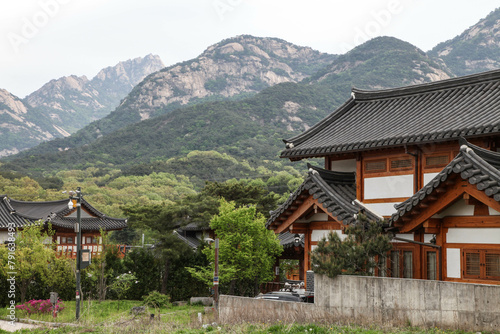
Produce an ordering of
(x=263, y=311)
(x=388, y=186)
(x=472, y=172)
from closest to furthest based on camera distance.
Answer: (x=472, y=172) → (x=263, y=311) → (x=388, y=186)

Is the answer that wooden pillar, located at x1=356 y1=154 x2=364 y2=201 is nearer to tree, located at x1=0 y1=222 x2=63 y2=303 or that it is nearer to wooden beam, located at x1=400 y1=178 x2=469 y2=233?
wooden beam, located at x1=400 y1=178 x2=469 y2=233

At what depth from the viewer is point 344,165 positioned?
21031 mm

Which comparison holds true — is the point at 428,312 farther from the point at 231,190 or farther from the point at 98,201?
the point at 98,201

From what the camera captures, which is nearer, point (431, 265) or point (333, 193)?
point (431, 265)

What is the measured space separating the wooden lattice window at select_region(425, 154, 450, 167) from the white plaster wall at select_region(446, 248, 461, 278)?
116 inches

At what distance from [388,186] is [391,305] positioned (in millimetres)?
5755

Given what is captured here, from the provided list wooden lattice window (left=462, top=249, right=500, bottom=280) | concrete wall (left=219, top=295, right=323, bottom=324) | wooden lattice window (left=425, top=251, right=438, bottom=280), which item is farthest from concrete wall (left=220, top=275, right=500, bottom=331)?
wooden lattice window (left=425, top=251, right=438, bottom=280)

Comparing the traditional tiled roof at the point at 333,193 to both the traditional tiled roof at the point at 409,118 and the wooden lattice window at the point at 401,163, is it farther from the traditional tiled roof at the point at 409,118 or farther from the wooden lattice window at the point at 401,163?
the wooden lattice window at the point at 401,163

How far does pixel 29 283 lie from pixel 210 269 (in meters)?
10.8

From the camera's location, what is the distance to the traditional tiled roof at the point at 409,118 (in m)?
17.0

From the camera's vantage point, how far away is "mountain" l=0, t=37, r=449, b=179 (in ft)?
452

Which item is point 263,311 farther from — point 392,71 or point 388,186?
point 392,71

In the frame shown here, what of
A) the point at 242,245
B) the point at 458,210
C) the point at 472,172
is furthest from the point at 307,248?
the point at 472,172

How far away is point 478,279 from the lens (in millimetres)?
15133
